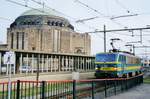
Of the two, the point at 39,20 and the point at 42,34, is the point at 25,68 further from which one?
the point at 39,20

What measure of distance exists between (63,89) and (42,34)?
66924 mm

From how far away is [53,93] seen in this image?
11320 mm

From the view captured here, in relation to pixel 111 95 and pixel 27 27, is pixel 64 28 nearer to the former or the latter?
pixel 27 27

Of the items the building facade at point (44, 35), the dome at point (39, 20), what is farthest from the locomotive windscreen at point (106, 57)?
the dome at point (39, 20)

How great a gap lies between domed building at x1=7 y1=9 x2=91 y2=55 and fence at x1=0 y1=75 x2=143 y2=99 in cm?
5853

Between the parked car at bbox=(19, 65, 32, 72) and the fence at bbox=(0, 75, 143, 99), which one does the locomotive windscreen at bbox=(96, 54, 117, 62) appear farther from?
the fence at bbox=(0, 75, 143, 99)

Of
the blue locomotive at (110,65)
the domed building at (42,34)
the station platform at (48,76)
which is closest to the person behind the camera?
the station platform at (48,76)

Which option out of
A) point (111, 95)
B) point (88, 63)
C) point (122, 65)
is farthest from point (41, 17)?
point (111, 95)

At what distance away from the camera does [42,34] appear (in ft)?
255

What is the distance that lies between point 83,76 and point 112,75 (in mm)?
12460

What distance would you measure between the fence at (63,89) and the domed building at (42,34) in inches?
2304

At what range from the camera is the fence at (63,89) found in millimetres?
10691

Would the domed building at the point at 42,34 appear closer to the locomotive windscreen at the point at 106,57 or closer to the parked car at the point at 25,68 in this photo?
the parked car at the point at 25,68

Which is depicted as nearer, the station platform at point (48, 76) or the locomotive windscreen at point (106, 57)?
the station platform at point (48, 76)
